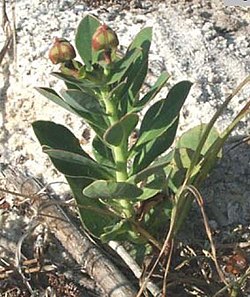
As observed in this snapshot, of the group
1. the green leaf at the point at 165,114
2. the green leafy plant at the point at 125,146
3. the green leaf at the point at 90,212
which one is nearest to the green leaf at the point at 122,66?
the green leafy plant at the point at 125,146

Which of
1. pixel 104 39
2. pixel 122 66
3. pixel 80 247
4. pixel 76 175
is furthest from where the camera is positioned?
pixel 80 247

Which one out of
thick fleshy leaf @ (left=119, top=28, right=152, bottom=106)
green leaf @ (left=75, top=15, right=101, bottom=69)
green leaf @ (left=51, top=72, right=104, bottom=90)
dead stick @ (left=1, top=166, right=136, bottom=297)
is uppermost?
green leaf @ (left=75, top=15, right=101, bottom=69)

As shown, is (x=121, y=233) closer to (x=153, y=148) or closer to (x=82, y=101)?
(x=153, y=148)

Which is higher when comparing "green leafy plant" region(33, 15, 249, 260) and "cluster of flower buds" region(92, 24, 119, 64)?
"cluster of flower buds" region(92, 24, 119, 64)

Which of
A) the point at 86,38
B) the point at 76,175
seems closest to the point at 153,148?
the point at 76,175

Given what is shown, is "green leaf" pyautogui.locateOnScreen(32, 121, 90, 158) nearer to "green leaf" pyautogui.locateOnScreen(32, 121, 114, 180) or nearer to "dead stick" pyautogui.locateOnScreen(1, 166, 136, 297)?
"green leaf" pyautogui.locateOnScreen(32, 121, 114, 180)

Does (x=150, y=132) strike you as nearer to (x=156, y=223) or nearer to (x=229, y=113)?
(x=156, y=223)

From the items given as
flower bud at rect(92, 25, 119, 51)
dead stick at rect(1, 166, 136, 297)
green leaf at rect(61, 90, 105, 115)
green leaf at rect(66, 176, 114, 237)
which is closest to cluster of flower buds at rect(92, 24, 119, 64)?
flower bud at rect(92, 25, 119, 51)

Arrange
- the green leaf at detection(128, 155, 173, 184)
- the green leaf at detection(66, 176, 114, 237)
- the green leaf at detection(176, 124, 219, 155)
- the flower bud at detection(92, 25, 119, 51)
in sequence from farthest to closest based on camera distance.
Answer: the green leaf at detection(176, 124, 219, 155) → the green leaf at detection(66, 176, 114, 237) → the green leaf at detection(128, 155, 173, 184) → the flower bud at detection(92, 25, 119, 51)
